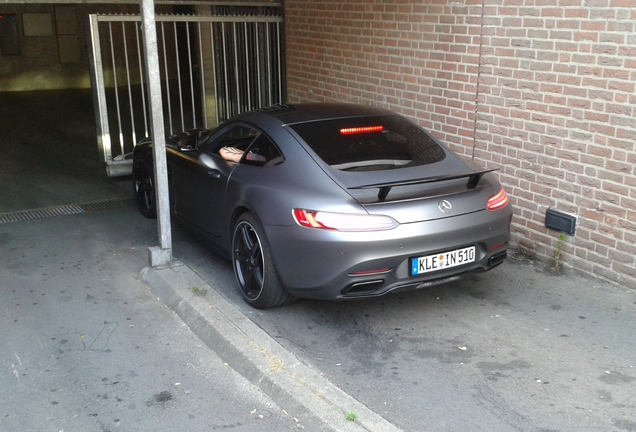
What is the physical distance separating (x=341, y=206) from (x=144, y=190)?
150 inches

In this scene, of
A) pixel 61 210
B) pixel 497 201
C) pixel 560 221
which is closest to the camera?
pixel 497 201

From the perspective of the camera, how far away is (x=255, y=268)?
5.46 metres

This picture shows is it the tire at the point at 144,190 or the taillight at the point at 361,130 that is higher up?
the taillight at the point at 361,130

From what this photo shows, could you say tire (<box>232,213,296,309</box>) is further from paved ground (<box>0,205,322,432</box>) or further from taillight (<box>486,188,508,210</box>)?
taillight (<box>486,188,508,210</box>)

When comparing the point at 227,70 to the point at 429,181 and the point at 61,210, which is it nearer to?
the point at 61,210

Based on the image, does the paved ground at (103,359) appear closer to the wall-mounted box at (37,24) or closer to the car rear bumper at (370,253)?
the car rear bumper at (370,253)

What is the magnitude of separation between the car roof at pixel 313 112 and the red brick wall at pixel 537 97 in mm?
1219

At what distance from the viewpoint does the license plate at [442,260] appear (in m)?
4.82

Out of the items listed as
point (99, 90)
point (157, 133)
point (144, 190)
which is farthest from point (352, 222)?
point (99, 90)

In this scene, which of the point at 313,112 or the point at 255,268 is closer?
the point at 255,268

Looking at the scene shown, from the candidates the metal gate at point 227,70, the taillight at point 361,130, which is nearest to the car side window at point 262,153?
the taillight at point 361,130

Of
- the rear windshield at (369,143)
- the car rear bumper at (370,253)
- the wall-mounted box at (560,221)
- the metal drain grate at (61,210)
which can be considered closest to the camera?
the car rear bumper at (370,253)

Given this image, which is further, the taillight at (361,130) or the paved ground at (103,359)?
the taillight at (361,130)

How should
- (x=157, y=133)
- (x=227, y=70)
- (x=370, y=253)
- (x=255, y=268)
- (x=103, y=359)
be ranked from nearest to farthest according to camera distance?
(x=370, y=253), (x=103, y=359), (x=255, y=268), (x=157, y=133), (x=227, y=70)
